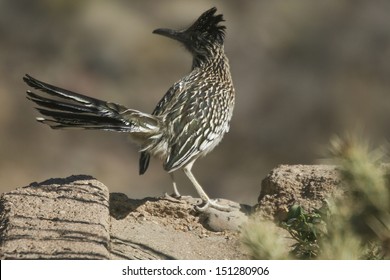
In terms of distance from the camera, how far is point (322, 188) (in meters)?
7.78

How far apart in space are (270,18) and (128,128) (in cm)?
1188

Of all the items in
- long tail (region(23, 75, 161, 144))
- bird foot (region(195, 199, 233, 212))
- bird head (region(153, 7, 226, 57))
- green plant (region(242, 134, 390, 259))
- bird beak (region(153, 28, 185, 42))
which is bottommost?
green plant (region(242, 134, 390, 259))

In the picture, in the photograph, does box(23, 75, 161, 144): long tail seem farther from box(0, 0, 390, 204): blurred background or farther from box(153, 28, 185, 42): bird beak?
box(0, 0, 390, 204): blurred background

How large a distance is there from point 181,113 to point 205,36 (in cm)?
126

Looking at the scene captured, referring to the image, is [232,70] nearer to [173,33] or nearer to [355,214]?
[173,33]

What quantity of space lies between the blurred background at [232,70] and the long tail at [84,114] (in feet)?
19.7

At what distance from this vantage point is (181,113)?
8484 millimetres

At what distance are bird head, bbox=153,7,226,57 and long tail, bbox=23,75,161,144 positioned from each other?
4.45ft

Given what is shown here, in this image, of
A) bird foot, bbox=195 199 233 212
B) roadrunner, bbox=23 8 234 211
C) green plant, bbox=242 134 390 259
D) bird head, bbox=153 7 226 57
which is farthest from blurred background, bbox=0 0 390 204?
green plant, bbox=242 134 390 259

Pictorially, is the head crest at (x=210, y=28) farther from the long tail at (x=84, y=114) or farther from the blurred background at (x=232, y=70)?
the blurred background at (x=232, y=70)

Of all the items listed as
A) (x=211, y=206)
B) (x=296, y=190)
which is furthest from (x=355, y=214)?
(x=211, y=206)

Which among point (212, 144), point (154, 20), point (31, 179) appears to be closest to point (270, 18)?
point (154, 20)

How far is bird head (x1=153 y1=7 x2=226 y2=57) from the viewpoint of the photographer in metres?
9.51

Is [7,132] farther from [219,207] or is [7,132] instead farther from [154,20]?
[219,207]
